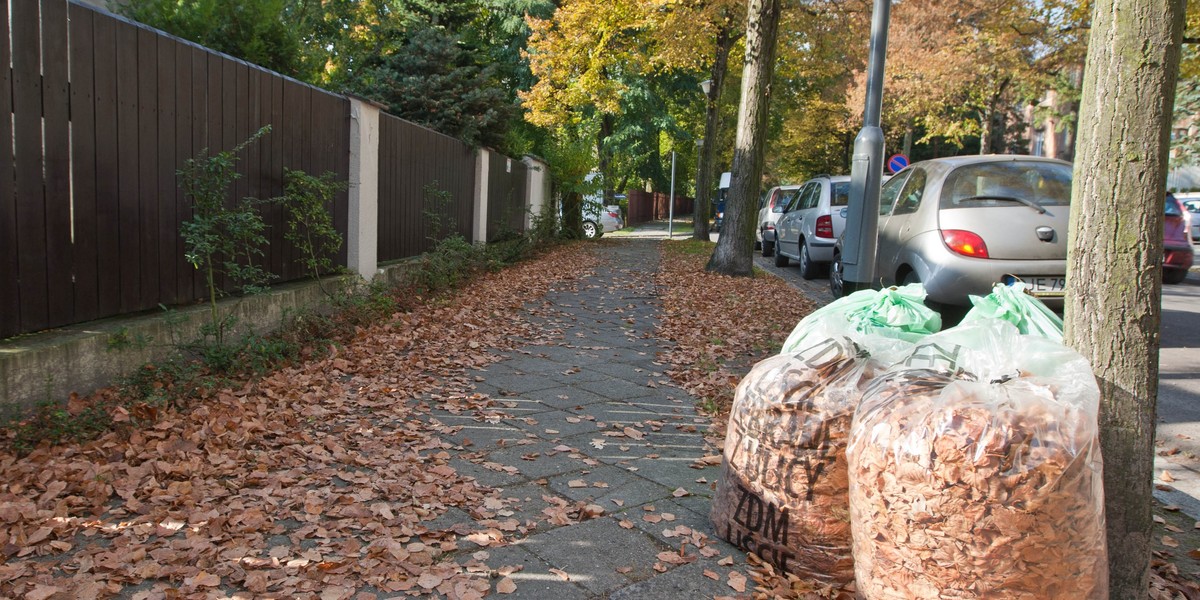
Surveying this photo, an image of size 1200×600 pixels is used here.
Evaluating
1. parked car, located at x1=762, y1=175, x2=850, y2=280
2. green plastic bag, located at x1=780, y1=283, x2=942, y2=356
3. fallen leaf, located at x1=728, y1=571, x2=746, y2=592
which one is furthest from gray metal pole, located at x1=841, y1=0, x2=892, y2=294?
parked car, located at x1=762, y1=175, x2=850, y2=280

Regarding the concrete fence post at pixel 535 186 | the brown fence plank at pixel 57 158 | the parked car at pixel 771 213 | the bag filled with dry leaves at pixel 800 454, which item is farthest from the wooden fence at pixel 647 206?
the bag filled with dry leaves at pixel 800 454

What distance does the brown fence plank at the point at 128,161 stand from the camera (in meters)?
4.67

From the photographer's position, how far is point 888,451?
2.33 meters

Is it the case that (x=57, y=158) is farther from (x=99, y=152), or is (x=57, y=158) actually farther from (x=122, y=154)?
(x=122, y=154)

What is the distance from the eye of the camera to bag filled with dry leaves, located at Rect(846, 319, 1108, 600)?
2146mm

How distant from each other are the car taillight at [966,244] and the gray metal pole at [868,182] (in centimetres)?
58

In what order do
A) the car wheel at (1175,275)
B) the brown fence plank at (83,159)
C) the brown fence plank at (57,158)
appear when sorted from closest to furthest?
1. the brown fence plank at (57,158)
2. the brown fence plank at (83,159)
3. the car wheel at (1175,275)

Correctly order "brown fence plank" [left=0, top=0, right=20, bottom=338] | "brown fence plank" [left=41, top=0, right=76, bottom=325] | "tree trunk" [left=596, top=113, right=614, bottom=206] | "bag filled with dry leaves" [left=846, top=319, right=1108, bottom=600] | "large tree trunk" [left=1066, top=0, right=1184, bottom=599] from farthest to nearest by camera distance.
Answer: "tree trunk" [left=596, top=113, right=614, bottom=206], "brown fence plank" [left=41, top=0, right=76, bottom=325], "brown fence plank" [left=0, top=0, right=20, bottom=338], "large tree trunk" [left=1066, top=0, right=1184, bottom=599], "bag filled with dry leaves" [left=846, top=319, right=1108, bottom=600]

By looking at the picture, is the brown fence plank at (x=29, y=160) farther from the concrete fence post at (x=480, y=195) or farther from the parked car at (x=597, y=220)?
the parked car at (x=597, y=220)

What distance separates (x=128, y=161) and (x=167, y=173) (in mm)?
340

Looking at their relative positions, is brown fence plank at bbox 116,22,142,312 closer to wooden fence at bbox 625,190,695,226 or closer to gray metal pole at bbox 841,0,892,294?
gray metal pole at bbox 841,0,892,294

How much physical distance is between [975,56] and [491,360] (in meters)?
19.2

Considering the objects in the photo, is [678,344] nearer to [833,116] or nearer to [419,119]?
[419,119]

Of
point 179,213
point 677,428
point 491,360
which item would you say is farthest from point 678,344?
point 179,213
